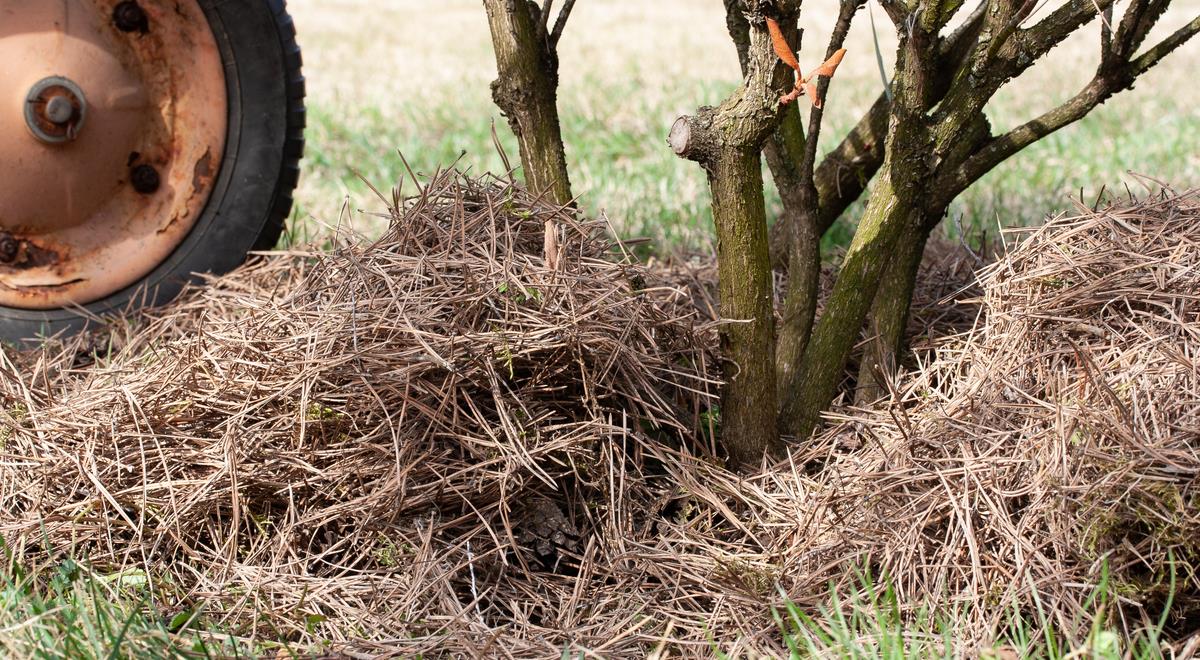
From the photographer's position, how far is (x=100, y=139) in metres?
2.94

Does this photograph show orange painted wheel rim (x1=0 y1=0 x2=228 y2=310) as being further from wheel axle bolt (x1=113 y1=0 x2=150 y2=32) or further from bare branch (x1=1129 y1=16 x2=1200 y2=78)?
bare branch (x1=1129 y1=16 x2=1200 y2=78)

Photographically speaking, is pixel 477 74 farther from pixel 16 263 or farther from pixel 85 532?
pixel 85 532

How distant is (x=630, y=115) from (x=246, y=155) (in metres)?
3.06

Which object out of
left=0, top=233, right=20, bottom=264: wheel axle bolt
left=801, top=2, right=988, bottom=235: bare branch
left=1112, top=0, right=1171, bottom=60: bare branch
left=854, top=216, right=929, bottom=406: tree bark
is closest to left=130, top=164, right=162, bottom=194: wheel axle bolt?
left=0, top=233, right=20, bottom=264: wheel axle bolt

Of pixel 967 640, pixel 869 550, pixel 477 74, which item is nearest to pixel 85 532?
pixel 869 550

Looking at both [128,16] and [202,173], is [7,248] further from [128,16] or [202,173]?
[128,16]

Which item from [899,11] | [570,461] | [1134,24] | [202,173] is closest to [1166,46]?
[1134,24]

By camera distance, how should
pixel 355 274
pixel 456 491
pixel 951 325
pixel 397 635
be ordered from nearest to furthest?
pixel 397 635 < pixel 456 491 < pixel 355 274 < pixel 951 325

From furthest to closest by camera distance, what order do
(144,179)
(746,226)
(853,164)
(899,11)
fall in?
(144,179)
(853,164)
(746,226)
(899,11)

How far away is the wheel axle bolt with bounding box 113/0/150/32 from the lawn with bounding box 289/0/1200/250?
0.75 metres

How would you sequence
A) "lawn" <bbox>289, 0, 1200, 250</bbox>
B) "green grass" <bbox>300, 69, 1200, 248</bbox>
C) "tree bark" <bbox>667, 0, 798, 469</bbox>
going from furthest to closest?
"lawn" <bbox>289, 0, 1200, 250</bbox>, "green grass" <bbox>300, 69, 1200, 248</bbox>, "tree bark" <bbox>667, 0, 798, 469</bbox>

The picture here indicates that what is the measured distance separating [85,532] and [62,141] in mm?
1225

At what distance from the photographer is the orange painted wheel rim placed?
9.32 ft

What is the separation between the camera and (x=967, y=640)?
6.02 feet
